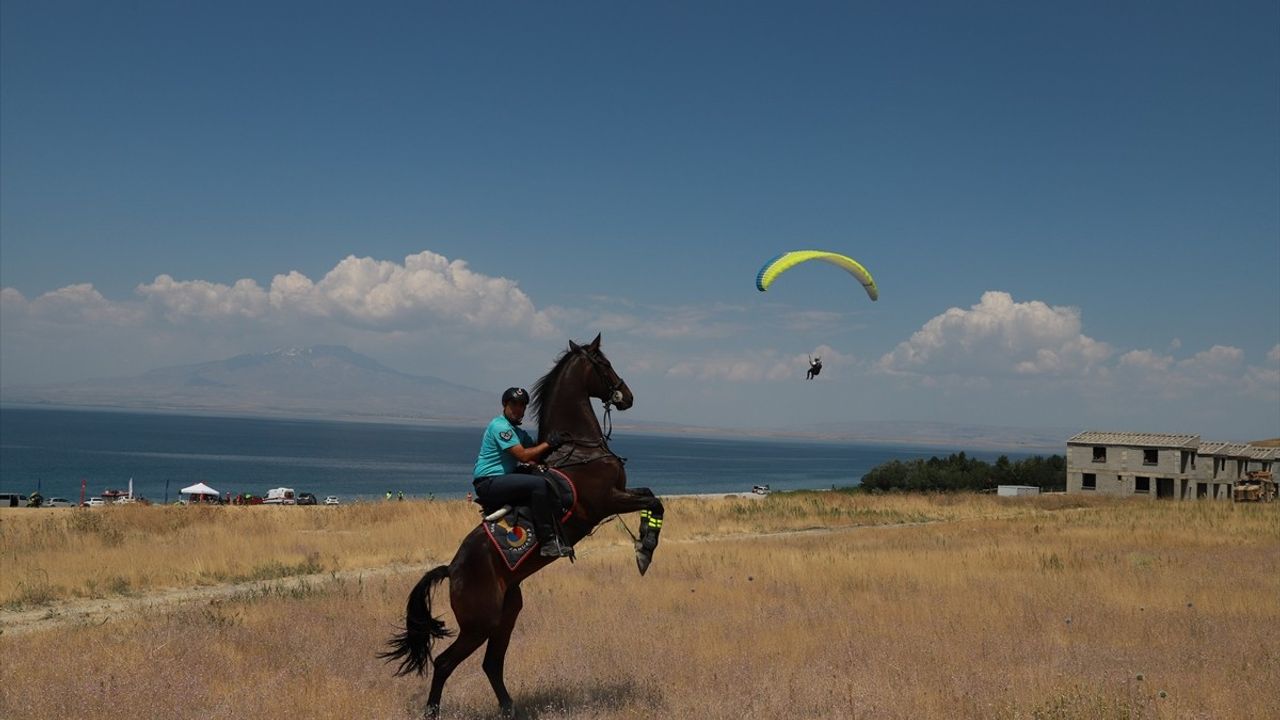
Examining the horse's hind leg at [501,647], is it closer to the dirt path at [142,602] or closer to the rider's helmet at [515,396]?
the rider's helmet at [515,396]

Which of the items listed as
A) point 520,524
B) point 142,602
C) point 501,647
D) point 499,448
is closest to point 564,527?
point 520,524

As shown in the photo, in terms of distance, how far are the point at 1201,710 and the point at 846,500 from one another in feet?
119

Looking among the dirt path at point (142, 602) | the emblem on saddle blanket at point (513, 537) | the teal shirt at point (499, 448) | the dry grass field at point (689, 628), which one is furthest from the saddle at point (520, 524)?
the dirt path at point (142, 602)

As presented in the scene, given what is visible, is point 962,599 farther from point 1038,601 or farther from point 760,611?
point 760,611

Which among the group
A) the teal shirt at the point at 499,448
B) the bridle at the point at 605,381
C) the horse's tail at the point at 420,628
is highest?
the bridle at the point at 605,381

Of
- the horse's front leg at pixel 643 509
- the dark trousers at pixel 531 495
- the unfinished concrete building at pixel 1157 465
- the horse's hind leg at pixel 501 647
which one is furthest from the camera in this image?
the unfinished concrete building at pixel 1157 465

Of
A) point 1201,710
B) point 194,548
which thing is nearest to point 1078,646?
point 1201,710

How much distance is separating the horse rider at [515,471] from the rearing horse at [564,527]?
15cm

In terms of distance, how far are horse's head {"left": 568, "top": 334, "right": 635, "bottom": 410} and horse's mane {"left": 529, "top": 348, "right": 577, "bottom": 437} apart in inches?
4.8

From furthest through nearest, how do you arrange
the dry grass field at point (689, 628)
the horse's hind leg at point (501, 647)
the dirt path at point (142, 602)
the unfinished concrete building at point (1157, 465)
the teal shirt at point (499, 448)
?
the unfinished concrete building at point (1157, 465), the dirt path at point (142, 602), the horse's hind leg at point (501, 647), the dry grass field at point (689, 628), the teal shirt at point (499, 448)

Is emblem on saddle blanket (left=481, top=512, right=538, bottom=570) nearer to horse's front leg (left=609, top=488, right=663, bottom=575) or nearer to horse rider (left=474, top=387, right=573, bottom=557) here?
horse rider (left=474, top=387, right=573, bottom=557)

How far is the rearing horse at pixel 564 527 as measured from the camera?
769 cm

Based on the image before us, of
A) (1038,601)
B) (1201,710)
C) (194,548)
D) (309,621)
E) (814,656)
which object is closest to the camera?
(1201,710)

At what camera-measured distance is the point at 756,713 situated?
7496mm
